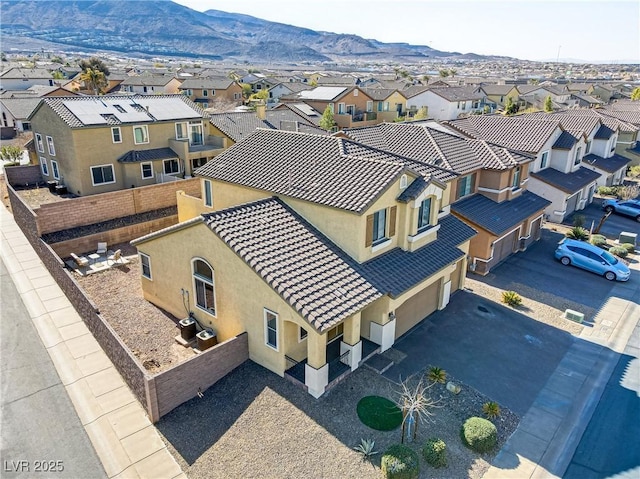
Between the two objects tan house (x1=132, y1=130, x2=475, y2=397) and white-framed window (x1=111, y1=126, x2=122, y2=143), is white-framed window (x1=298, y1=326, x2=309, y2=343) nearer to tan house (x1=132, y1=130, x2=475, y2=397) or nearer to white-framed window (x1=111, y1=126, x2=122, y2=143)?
tan house (x1=132, y1=130, x2=475, y2=397)

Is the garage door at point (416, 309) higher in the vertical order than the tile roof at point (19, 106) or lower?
lower

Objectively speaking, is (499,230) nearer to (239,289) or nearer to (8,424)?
(239,289)

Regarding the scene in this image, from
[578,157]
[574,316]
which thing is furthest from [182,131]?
[578,157]

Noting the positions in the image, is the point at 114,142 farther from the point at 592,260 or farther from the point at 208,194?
the point at 592,260

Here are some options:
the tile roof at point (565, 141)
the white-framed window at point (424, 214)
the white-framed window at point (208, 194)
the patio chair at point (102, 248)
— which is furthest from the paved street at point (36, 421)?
the tile roof at point (565, 141)

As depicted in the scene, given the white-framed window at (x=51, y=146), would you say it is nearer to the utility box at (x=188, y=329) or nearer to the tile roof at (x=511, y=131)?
the utility box at (x=188, y=329)

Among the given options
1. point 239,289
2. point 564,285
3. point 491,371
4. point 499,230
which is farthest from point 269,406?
point 564,285
